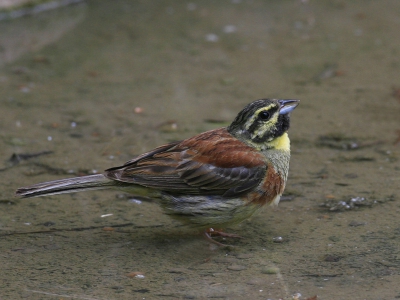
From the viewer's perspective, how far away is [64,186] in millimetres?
4676

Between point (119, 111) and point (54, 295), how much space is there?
3.39 m

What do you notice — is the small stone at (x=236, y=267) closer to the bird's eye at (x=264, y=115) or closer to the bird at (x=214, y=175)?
the bird at (x=214, y=175)

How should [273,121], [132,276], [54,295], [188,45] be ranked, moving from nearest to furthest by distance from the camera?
1. [54,295]
2. [132,276]
3. [273,121]
4. [188,45]

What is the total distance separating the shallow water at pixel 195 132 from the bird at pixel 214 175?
0.28 meters

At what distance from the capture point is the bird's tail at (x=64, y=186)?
4.65 meters

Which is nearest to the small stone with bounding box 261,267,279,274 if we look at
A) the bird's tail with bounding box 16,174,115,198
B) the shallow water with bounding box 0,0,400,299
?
the shallow water with bounding box 0,0,400,299

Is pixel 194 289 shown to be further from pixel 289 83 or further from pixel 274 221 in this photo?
pixel 289 83

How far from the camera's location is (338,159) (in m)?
6.00

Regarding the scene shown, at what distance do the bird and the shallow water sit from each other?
0.28 metres

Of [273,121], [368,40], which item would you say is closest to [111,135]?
[273,121]

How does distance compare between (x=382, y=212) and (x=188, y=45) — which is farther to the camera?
(x=188, y=45)

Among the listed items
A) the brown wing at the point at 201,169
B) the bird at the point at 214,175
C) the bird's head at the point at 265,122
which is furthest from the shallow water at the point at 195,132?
the bird's head at the point at 265,122

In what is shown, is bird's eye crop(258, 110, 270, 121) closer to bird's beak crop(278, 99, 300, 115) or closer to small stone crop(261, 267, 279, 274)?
bird's beak crop(278, 99, 300, 115)

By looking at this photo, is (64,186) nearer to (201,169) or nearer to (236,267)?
(201,169)
